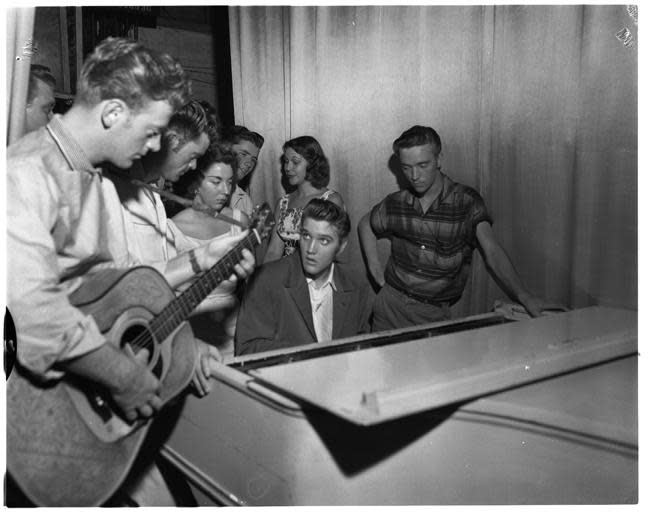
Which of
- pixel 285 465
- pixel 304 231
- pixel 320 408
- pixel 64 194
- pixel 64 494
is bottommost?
pixel 64 494

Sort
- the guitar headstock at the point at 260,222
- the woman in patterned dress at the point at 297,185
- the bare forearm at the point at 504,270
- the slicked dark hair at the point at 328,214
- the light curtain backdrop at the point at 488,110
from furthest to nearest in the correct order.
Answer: the woman in patterned dress at the point at 297,185 → the bare forearm at the point at 504,270 → the slicked dark hair at the point at 328,214 → the light curtain backdrop at the point at 488,110 → the guitar headstock at the point at 260,222

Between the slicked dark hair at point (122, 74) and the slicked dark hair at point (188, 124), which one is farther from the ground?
the slicked dark hair at point (122, 74)

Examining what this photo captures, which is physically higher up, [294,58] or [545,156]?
[294,58]

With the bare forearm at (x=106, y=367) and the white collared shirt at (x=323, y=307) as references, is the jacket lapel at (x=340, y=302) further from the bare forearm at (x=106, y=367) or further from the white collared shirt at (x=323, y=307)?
the bare forearm at (x=106, y=367)

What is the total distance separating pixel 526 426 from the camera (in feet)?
4.29

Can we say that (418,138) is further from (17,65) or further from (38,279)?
(38,279)

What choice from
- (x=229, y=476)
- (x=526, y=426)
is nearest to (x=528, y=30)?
(x=526, y=426)

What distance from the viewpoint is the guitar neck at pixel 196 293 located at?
1395 millimetres

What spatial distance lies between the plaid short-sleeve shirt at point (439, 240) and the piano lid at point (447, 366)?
50 cm

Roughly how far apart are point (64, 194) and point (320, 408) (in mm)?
717

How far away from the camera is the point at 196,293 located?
145cm

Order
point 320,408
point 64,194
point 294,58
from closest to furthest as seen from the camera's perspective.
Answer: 1. point 320,408
2. point 64,194
3. point 294,58

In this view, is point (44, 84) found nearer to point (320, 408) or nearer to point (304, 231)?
point (304, 231)

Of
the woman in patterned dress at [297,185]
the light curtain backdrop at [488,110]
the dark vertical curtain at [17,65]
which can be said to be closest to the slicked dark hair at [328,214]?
the woman in patterned dress at [297,185]
